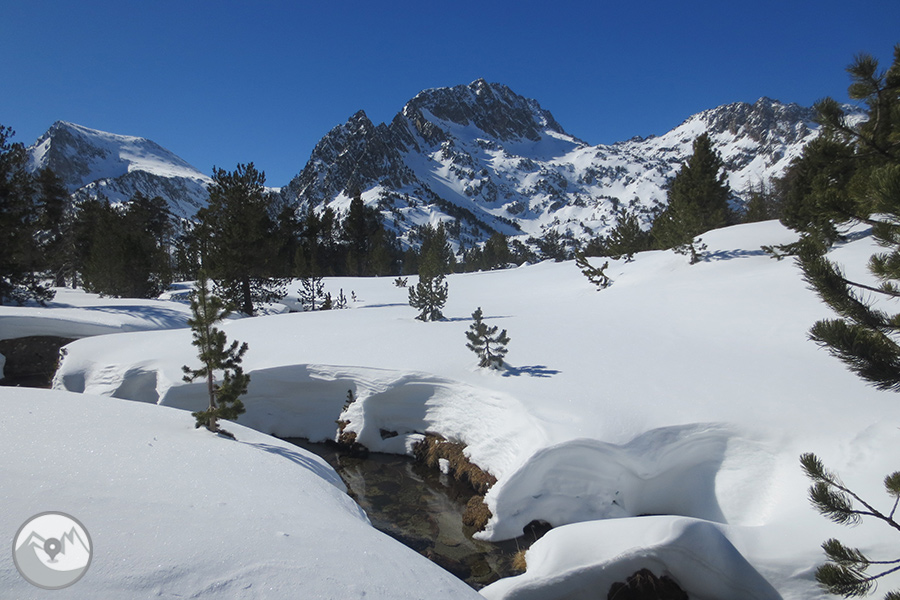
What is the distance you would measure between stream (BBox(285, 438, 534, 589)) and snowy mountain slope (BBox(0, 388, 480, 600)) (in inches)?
70.4

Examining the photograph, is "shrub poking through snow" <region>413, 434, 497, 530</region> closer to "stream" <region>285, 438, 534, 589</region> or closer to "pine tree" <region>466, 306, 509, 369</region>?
"stream" <region>285, 438, 534, 589</region>

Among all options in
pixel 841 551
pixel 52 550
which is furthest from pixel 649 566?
pixel 52 550

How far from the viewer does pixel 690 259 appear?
61.7 ft

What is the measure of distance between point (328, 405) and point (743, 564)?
948cm

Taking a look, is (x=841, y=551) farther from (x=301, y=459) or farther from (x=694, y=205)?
(x=694, y=205)

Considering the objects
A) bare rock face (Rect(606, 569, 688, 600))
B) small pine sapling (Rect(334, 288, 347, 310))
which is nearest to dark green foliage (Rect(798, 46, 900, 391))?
bare rock face (Rect(606, 569, 688, 600))

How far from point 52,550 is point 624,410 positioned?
7741 millimetres

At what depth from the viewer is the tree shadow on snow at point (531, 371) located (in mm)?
9569

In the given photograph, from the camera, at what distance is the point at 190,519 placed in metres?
3.72

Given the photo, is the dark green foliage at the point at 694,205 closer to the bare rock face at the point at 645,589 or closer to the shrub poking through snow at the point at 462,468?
the shrub poking through snow at the point at 462,468

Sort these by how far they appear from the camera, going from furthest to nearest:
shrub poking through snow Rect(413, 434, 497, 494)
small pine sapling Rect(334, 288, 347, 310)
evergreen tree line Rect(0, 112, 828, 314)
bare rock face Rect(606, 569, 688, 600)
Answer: small pine sapling Rect(334, 288, 347, 310)
evergreen tree line Rect(0, 112, 828, 314)
shrub poking through snow Rect(413, 434, 497, 494)
bare rock face Rect(606, 569, 688, 600)

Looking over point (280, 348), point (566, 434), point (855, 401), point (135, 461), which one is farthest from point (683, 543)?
point (280, 348)

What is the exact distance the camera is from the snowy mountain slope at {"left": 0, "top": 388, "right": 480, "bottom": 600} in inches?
114

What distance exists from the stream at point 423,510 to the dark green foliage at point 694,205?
16.0m
